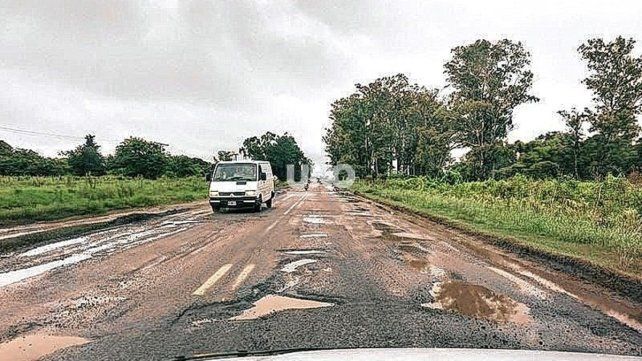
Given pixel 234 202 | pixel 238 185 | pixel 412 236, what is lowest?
pixel 412 236

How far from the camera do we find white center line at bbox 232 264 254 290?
20.2 feet

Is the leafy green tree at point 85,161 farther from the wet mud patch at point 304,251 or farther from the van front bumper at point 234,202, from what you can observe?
the wet mud patch at point 304,251

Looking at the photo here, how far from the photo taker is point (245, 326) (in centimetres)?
440

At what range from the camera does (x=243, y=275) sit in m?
6.76

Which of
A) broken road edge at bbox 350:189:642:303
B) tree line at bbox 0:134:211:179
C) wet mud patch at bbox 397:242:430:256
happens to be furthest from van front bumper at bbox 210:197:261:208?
tree line at bbox 0:134:211:179

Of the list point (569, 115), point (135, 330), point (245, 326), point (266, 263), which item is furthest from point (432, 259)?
point (569, 115)

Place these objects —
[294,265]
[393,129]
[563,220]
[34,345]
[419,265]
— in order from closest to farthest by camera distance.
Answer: [34,345] → [294,265] → [419,265] → [563,220] → [393,129]

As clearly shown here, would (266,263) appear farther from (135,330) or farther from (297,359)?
(297,359)

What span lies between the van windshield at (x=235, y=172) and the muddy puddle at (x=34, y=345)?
55.2 ft

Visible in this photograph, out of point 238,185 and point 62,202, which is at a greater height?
point 238,185

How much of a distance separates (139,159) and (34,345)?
65.5 m

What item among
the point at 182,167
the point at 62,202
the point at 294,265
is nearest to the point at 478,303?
the point at 294,265

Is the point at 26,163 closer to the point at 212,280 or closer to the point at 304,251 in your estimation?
the point at 304,251

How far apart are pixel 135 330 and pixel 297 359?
251 centimetres
